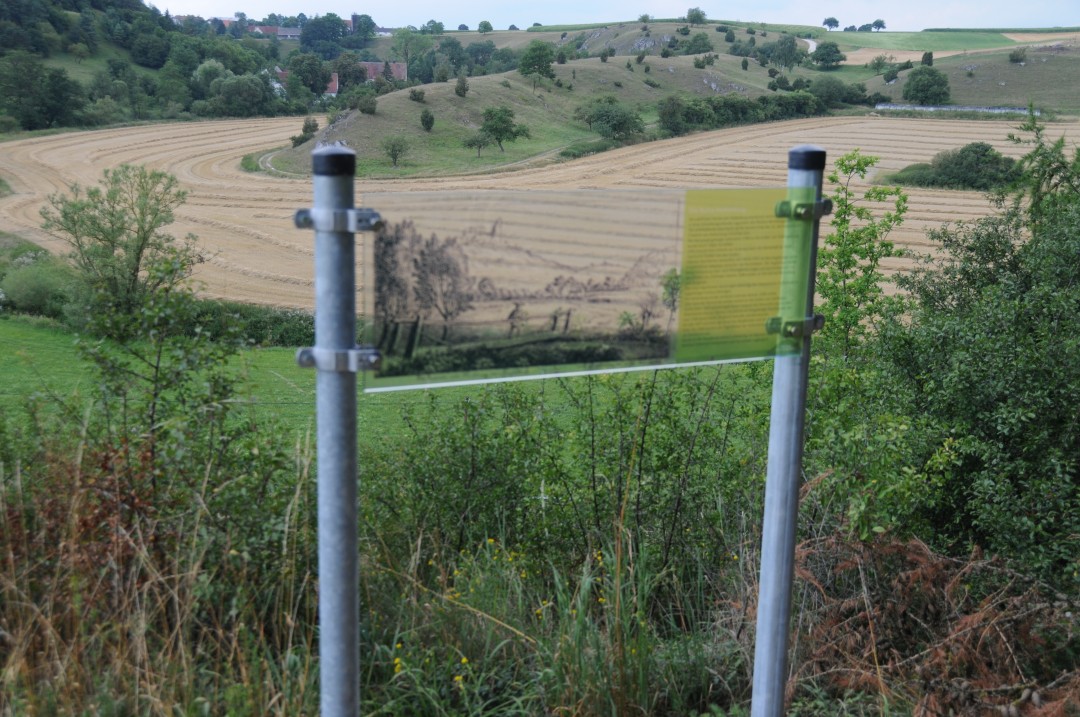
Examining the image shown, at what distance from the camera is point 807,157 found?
2.31m

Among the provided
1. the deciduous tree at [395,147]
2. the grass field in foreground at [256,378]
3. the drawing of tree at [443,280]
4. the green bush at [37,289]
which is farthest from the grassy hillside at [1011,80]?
the drawing of tree at [443,280]

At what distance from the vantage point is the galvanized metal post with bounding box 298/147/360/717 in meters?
1.76

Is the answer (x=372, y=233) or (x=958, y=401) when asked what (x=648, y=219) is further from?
(x=958, y=401)

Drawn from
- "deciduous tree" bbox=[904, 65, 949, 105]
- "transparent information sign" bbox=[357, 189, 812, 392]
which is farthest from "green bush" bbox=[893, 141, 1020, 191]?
"transparent information sign" bbox=[357, 189, 812, 392]

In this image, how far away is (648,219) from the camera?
2170 millimetres

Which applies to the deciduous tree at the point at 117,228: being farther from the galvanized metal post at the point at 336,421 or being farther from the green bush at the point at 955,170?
the green bush at the point at 955,170

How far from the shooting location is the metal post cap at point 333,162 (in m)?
1.75

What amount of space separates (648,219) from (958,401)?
508cm

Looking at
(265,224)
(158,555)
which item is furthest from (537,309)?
(265,224)

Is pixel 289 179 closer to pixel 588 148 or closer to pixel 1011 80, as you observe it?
pixel 588 148

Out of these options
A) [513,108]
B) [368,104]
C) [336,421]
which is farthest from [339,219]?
[513,108]

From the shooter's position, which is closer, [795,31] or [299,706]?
[299,706]

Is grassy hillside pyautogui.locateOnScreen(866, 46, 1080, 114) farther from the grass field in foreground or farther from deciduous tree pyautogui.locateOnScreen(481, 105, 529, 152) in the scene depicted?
the grass field in foreground

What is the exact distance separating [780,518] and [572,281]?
90 cm
